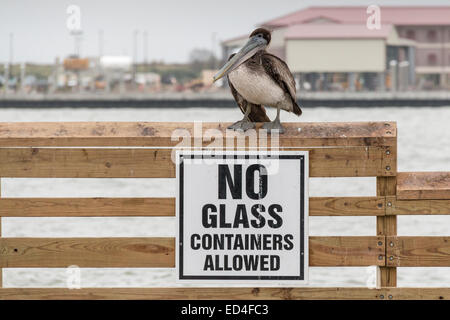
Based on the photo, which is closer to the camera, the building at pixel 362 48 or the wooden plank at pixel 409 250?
the wooden plank at pixel 409 250

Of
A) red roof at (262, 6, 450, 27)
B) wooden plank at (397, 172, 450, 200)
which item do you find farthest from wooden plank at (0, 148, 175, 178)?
red roof at (262, 6, 450, 27)

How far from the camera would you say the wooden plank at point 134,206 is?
5.30 meters

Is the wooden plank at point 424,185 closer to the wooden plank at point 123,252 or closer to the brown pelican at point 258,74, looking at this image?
the wooden plank at point 123,252

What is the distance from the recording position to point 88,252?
5363 millimetres

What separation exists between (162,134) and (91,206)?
569 millimetres

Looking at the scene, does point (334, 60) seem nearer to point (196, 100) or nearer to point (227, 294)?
point (196, 100)

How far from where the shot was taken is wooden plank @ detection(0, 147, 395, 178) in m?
5.30

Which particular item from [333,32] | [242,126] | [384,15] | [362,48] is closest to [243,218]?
[242,126]

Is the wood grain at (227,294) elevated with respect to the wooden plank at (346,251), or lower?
lower

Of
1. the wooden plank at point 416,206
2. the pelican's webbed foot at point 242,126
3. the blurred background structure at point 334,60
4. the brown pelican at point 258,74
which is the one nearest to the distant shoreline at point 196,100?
the blurred background structure at point 334,60

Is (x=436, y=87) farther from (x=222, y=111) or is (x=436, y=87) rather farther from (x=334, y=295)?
(x=334, y=295)

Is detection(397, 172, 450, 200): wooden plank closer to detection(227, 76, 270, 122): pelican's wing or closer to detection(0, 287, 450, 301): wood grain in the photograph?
detection(0, 287, 450, 301): wood grain

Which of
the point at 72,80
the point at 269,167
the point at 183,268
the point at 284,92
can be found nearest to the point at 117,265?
the point at 183,268

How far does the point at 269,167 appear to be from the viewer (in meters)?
5.24
